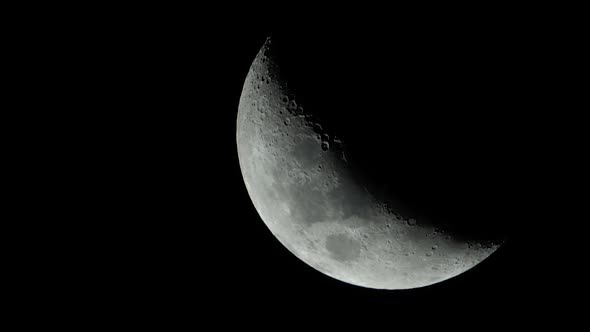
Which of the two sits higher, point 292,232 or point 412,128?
point 412,128

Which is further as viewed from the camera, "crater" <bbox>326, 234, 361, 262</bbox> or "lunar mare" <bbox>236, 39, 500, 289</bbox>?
"crater" <bbox>326, 234, 361, 262</bbox>

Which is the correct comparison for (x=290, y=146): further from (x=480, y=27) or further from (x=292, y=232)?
(x=480, y=27)

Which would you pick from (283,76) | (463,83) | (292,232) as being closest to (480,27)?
(463,83)

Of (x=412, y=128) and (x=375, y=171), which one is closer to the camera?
(x=412, y=128)

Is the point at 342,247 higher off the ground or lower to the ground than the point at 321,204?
lower

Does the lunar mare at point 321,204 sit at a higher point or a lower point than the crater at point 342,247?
higher

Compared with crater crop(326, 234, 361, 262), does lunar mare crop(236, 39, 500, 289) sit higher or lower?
higher

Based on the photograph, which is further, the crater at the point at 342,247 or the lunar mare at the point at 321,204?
the crater at the point at 342,247
